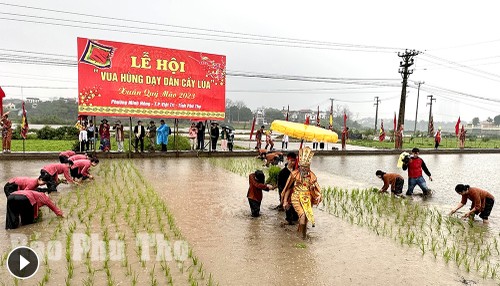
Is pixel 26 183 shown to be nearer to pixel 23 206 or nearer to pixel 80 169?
pixel 23 206

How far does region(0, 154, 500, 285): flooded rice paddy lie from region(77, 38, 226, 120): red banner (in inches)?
269

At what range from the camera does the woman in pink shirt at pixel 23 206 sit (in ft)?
19.1

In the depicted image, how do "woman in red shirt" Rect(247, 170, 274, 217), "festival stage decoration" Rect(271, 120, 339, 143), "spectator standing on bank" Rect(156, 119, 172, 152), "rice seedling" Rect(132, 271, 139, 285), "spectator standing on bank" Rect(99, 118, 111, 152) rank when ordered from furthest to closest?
"spectator standing on bank" Rect(156, 119, 172, 152) → "spectator standing on bank" Rect(99, 118, 111, 152) → "festival stage decoration" Rect(271, 120, 339, 143) → "woman in red shirt" Rect(247, 170, 274, 217) → "rice seedling" Rect(132, 271, 139, 285)

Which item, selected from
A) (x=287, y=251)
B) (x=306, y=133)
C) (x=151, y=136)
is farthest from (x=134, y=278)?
(x=151, y=136)

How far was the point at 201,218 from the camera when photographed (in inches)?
276

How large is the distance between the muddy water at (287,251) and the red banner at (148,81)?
9.45 meters

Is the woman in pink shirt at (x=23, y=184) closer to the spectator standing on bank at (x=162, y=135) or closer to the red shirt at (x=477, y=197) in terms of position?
the red shirt at (x=477, y=197)

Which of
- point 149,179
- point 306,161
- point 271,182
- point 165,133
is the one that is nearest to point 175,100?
point 165,133

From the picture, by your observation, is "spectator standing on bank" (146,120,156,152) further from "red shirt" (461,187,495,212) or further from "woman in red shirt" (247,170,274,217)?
"red shirt" (461,187,495,212)

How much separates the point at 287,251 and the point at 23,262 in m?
3.85

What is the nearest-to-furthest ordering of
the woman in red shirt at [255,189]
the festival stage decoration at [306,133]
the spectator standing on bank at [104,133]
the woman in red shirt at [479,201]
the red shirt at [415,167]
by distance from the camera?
1. the woman in red shirt at [255,189]
2. the woman in red shirt at [479,201]
3. the festival stage decoration at [306,133]
4. the red shirt at [415,167]
5. the spectator standing on bank at [104,133]

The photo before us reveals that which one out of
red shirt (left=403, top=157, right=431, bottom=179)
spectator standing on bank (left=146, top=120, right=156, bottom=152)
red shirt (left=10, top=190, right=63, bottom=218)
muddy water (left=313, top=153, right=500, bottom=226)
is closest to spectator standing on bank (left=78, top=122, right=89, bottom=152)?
spectator standing on bank (left=146, top=120, right=156, bottom=152)

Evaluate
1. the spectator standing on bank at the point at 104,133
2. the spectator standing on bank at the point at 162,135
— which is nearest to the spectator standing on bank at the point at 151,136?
the spectator standing on bank at the point at 162,135

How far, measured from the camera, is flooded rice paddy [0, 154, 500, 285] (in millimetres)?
4449
